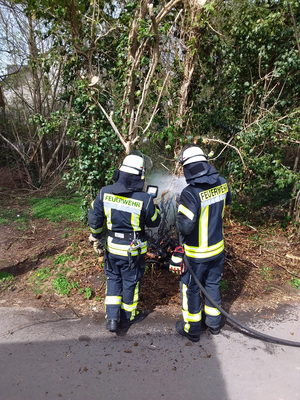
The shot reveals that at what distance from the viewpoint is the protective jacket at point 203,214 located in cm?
278

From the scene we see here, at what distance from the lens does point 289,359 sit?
2.71m

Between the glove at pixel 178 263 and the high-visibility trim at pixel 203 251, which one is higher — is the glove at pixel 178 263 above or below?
below

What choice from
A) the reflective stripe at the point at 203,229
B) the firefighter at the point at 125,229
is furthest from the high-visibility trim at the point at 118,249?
the reflective stripe at the point at 203,229

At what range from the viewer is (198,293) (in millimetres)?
2998

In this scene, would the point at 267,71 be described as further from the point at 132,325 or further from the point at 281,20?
the point at 132,325

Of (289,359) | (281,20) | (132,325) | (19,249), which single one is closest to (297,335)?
(289,359)

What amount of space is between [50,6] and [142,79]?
5.92 ft

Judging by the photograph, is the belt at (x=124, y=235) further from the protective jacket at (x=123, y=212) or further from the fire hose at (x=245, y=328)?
the fire hose at (x=245, y=328)

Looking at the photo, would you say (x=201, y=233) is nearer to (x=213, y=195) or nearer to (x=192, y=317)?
(x=213, y=195)

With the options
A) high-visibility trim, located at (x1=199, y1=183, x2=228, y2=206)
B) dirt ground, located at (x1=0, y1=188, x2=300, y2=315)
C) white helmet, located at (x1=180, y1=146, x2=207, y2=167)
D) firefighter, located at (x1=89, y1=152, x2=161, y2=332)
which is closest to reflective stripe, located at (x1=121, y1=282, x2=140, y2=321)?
firefighter, located at (x1=89, y1=152, x2=161, y2=332)

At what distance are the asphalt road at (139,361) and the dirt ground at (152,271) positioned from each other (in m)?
0.31

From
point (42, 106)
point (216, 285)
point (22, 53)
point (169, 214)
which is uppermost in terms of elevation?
point (22, 53)

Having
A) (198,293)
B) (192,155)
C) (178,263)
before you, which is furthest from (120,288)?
(192,155)

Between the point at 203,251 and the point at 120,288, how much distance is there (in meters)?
1.10
